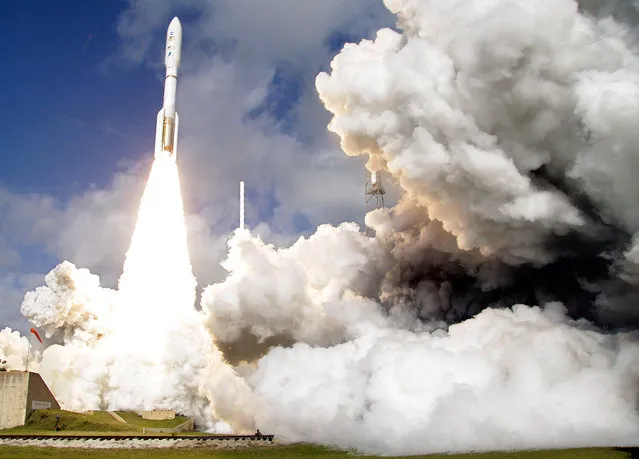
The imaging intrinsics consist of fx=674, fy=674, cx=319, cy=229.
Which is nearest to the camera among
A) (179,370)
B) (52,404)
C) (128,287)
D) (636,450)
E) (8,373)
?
(636,450)

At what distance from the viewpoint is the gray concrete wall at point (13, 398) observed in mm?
65750

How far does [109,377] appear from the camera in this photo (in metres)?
80.9

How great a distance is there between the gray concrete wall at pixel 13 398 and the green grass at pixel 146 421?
1132 cm

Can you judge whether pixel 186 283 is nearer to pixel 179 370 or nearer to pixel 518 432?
pixel 179 370

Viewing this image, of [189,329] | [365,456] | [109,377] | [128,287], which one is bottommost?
[365,456]

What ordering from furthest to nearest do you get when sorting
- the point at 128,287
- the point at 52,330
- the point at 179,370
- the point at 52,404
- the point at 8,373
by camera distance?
the point at 52,330
the point at 128,287
the point at 179,370
the point at 52,404
the point at 8,373

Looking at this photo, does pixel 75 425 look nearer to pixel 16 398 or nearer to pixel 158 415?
pixel 16 398

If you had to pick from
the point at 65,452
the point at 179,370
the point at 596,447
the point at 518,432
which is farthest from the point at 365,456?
the point at 179,370

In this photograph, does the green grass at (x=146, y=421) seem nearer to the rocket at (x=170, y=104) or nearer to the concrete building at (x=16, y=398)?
the concrete building at (x=16, y=398)

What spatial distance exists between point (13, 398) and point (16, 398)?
0.28m

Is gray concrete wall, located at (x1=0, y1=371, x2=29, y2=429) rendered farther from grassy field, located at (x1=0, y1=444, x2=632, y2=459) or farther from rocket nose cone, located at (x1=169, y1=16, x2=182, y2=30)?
rocket nose cone, located at (x1=169, y1=16, x2=182, y2=30)

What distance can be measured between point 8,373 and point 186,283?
22721mm

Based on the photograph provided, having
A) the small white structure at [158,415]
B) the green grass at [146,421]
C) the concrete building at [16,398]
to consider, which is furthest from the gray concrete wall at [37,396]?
the small white structure at [158,415]

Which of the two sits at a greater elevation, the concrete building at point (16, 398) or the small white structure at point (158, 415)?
the concrete building at point (16, 398)
